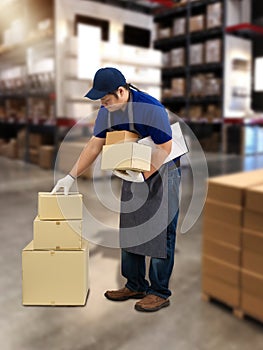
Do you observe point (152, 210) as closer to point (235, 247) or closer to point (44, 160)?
point (44, 160)

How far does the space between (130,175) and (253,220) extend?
12.1 ft

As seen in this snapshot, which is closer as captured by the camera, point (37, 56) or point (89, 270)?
point (89, 270)

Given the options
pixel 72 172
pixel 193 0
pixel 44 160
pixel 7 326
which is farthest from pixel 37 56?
pixel 7 326

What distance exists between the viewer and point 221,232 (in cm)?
467

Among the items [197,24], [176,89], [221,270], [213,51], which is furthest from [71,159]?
[197,24]

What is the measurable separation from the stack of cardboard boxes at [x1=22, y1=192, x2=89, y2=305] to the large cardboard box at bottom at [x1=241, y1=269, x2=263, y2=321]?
4.20m

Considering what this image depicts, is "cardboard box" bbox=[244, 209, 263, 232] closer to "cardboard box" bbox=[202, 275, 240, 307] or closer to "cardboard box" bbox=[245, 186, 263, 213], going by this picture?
"cardboard box" bbox=[245, 186, 263, 213]

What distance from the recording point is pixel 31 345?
14.8 feet

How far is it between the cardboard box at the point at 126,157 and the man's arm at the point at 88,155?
0.08 ft

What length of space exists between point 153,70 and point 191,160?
307 millimetres

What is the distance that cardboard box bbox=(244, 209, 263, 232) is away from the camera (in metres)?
3.83

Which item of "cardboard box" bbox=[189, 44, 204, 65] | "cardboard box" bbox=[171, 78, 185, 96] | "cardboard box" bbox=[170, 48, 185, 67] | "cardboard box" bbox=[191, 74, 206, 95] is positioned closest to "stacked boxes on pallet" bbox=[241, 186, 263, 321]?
"cardboard box" bbox=[171, 78, 185, 96]

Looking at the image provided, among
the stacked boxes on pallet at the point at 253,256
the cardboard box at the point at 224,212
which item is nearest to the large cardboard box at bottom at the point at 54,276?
the stacked boxes on pallet at the point at 253,256

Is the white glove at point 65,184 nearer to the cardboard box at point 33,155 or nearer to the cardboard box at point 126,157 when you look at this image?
the cardboard box at point 126,157
